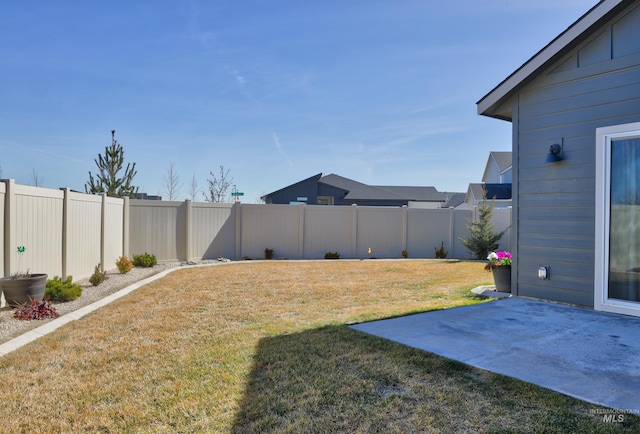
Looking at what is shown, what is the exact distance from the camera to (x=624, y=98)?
509 cm

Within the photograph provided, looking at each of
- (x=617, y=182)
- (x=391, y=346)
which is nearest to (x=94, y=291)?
(x=391, y=346)

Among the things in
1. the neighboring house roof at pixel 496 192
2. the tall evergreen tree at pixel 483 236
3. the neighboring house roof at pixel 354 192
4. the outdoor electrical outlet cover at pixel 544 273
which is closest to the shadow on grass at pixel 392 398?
the outdoor electrical outlet cover at pixel 544 273

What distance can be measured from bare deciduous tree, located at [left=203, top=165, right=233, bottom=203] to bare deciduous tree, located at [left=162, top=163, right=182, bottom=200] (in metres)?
2.00

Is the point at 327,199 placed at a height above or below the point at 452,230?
A: above

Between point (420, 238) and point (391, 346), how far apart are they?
11263 millimetres

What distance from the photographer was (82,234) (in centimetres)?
825

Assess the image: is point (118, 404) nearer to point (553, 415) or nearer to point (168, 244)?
point (553, 415)

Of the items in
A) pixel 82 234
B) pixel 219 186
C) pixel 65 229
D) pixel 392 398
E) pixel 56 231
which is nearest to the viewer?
pixel 392 398

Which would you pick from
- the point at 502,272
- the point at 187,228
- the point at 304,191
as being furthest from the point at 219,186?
the point at 502,272

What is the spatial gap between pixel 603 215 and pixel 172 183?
77.8ft

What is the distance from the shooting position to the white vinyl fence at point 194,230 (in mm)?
6520

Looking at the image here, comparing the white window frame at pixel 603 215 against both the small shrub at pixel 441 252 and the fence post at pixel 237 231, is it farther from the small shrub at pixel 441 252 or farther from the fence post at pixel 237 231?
the fence post at pixel 237 231

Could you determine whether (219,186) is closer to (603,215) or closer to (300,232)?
(300,232)

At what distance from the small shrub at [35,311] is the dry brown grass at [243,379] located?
1.98 feet
